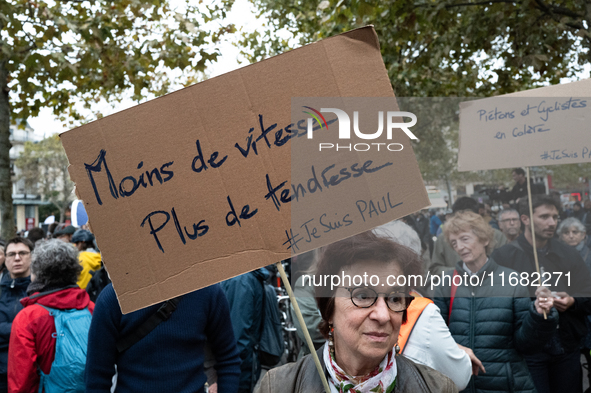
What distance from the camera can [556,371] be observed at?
409 cm

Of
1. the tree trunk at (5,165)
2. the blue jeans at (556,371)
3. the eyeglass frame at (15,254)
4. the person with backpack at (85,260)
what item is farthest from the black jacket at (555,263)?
the tree trunk at (5,165)

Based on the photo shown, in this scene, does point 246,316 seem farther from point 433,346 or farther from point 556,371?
point 556,371

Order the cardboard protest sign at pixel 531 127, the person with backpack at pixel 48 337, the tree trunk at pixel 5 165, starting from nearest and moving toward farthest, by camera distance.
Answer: the cardboard protest sign at pixel 531 127 → the person with backpack at pixel 48 337 → the tree trunk at pixel 5 165

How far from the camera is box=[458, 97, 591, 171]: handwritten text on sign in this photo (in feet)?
8.96

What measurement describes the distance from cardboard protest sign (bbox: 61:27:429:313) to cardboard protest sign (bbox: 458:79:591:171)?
3.56 feet

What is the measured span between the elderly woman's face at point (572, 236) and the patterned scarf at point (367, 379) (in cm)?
150

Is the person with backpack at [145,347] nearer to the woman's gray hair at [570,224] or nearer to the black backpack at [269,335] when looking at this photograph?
the black backpack at [269,335]

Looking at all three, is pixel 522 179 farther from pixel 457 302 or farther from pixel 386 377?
pixel 386 377

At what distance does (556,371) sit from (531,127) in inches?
88.3

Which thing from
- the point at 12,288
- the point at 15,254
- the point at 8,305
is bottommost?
the point at 8,305

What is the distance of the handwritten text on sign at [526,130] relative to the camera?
273 centimetres

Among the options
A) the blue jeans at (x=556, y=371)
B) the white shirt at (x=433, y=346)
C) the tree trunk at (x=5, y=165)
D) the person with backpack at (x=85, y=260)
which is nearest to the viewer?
the white shirt at (x=433, y=346)

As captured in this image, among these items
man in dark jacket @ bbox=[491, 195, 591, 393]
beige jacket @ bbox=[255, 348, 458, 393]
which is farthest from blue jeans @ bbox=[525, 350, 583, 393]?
beige jacket @ bbox=[255, 348, 458, 393]

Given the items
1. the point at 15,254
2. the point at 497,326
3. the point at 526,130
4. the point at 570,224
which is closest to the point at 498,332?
the point at 497,326
